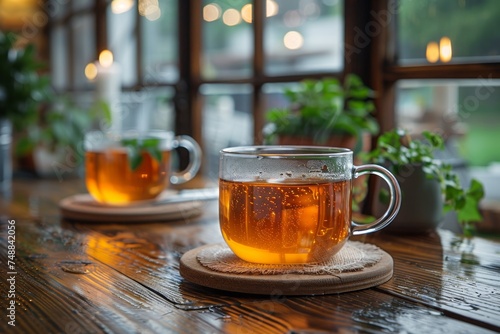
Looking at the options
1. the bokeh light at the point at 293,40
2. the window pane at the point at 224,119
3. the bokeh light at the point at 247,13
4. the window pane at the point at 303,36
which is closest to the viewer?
the window pane at the point at 303,36

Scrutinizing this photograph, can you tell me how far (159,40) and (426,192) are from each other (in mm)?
1806

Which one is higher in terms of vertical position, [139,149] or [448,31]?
[448,31]

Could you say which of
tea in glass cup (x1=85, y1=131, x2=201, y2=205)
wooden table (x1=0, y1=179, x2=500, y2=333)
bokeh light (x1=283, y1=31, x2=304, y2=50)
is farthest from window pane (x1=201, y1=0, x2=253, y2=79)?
wooden table (x1=0, y1=179, x2=500, y2=333)

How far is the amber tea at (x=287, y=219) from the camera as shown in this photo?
843 millimetres

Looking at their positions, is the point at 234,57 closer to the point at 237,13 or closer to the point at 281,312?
the point at 237,13

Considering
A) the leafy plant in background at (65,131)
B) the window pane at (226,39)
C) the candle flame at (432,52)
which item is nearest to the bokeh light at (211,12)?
the window pane at (226,39)

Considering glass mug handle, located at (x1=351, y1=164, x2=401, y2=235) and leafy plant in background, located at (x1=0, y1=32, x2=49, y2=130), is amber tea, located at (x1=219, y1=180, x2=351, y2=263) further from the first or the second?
leafy plant in background, located at (x1=0, y1=32, x2=49, y2=130)

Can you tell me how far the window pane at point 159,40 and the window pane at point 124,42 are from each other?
80 mm

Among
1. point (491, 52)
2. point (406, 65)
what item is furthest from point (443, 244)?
point (406, 65)

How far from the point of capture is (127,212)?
4.48 feet

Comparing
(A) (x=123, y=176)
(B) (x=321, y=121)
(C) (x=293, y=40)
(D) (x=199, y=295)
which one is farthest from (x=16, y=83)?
(D) (x=199, y=295)

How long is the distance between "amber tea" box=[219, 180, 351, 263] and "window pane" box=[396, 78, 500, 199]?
79 centimetres

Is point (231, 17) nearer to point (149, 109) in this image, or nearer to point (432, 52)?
point (149, 109)

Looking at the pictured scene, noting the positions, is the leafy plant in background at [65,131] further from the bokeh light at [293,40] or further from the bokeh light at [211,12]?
the bokeh light at [293,40]
